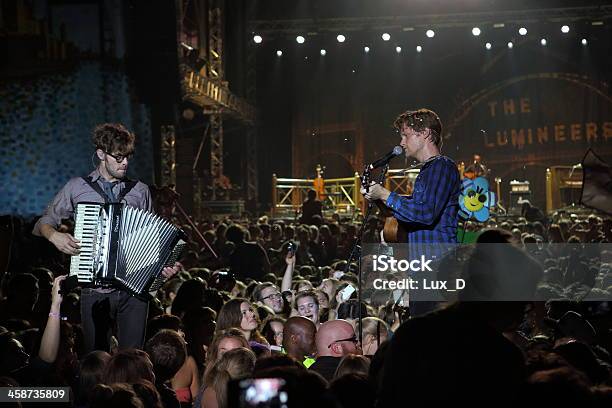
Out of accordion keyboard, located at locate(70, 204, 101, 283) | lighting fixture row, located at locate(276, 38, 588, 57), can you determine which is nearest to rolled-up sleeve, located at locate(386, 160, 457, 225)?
accordion keyboard, located at locate(70, 204, 101, 283)

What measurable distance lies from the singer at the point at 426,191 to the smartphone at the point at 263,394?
265 cm

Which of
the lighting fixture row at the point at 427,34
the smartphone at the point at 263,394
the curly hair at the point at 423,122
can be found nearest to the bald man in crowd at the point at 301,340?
the curly hair at the point at 423,122

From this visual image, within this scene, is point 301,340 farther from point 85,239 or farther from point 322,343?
point 85,239

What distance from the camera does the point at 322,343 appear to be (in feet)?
17.5

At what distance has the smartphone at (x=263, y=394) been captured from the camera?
2352mm

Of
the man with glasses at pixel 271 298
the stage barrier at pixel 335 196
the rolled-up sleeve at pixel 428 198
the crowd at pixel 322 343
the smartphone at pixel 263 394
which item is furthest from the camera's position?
the stage barrier at pixel 335 196

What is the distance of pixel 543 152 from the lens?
29.4 m

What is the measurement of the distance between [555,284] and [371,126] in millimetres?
22609

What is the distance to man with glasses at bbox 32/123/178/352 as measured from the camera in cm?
537

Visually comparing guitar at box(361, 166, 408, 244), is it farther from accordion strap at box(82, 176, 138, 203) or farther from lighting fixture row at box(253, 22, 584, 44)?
lighting fixture row at box(253, 22, 584, 44)

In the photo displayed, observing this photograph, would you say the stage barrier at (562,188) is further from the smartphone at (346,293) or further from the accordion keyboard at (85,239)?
the accordion keyboard at (85,239)

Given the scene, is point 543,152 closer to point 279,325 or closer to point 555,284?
point 555,284

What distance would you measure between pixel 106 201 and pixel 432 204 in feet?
6.60

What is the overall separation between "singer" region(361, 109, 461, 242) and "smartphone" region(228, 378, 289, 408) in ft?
8.71
